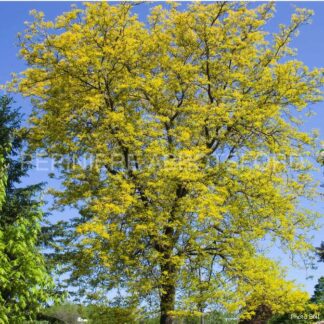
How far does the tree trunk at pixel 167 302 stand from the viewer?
20438 millimetres

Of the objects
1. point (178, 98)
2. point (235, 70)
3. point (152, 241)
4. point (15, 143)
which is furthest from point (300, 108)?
point (15, 143)

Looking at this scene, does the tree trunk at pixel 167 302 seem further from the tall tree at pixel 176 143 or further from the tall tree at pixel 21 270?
the tall tree at pixel 21 270

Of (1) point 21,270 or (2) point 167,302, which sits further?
(2) point 167,302

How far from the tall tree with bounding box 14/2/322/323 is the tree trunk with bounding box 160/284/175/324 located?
0.23 feet

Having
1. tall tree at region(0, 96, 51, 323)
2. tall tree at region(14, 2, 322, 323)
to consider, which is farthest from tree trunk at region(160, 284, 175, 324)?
tall tree at region(0, 96, 51, 323)

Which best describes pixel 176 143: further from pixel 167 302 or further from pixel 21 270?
pixel 21 270

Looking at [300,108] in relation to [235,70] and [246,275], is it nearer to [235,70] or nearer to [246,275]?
[235,70]

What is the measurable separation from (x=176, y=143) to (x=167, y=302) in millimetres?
6623

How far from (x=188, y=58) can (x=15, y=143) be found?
31.0 feet

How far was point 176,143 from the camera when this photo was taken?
72.8 ft

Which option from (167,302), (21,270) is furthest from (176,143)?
(21,270)

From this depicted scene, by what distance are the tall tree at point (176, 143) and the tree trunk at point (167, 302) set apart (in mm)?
71

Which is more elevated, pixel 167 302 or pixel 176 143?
pixel 176 143

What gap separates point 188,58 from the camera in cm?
2328
